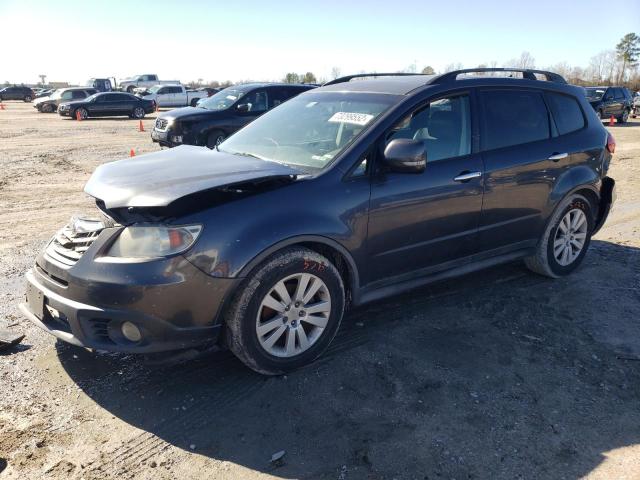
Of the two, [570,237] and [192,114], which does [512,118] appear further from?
[192,114]

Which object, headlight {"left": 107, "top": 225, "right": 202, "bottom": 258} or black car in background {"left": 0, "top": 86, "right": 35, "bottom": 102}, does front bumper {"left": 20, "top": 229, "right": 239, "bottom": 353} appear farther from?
black car in background {"left": 0, "top": 86, "right": 35, "bottom": 102}

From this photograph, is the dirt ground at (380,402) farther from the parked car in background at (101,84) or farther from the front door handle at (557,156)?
the parked car in background at (101,84)

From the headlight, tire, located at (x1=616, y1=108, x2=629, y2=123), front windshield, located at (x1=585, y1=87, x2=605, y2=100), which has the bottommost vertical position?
tire, located at (x1=616, y1=108, x2=629, y2=123)

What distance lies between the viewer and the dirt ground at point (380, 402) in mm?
2633

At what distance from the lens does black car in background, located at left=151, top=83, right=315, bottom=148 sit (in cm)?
1184

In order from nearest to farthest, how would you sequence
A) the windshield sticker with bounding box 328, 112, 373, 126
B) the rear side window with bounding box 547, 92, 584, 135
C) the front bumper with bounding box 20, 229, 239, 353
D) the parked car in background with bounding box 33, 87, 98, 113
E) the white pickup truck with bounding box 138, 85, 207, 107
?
the front bumper with bounding box 20, 229, 239, 353
the windshield sticker with bounding box 328, 112, 373, 126
the rear side window with bounding box 547, 92, 584, 135
the parked car in background with bounding box 33, 87, 98, 113
the white pickup truck with bounding box 138, 85, 207, 107

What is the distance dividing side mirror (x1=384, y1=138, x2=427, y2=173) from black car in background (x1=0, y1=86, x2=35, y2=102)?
180 ft

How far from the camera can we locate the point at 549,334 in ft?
13.0

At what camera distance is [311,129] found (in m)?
4.03

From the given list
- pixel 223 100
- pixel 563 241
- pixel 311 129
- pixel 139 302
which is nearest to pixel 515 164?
pixel 563 241

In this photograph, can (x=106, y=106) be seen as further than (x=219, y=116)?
Yes

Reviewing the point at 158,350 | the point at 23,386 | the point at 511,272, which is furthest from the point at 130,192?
the point at 511,272

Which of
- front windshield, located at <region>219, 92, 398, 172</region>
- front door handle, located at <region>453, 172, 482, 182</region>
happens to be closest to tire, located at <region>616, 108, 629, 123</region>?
front door handle, located at <region>453, 172, 482, 182</region>

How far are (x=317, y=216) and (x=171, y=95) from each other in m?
33.7
